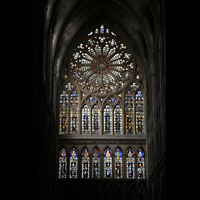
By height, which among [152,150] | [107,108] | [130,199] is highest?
[107,108]

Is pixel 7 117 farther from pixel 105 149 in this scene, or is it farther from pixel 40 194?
pixel 105 149

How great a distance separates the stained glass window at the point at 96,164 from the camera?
3569 cm

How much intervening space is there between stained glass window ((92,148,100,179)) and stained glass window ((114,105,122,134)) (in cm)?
168

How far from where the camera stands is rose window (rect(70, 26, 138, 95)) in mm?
37344

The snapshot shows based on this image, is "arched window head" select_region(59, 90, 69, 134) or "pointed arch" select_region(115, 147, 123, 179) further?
"arched window head" select_region(59, 90, 69, 134)

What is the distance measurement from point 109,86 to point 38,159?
12212 millimetres

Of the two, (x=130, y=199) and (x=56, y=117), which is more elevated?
(x=56, y=117)

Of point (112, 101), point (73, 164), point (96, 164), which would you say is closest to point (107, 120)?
point (112, 101)

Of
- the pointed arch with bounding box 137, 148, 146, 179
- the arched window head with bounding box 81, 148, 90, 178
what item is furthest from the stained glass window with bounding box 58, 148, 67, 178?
the pointed arch with bounding box 137, 148, 146, 179

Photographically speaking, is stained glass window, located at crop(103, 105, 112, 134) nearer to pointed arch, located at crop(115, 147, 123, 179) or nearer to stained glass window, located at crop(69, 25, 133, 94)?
stained glass window, located at crop(69, 25, 133, 94)

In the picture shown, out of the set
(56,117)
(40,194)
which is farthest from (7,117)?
(56,117)

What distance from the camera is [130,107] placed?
36.8 m

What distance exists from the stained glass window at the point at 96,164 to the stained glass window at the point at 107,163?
0.41 metres

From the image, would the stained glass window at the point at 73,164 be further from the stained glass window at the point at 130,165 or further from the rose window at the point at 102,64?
the rose window at the point at 102,64
